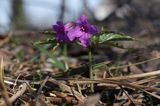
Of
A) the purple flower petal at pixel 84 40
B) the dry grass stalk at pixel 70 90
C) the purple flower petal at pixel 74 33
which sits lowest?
the dry grass stalk at pixel 70 90

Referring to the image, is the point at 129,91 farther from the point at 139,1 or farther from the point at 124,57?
the point at 139,1

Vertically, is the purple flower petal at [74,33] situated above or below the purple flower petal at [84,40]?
above

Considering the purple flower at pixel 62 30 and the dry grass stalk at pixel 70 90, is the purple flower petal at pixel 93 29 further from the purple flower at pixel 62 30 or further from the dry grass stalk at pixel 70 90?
the dry grass stalk at pixel 70 90

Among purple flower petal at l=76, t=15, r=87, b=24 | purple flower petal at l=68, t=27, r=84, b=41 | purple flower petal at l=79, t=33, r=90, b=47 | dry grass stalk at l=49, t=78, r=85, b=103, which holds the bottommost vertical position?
dry grass stalk at l=49, t=78, r=85, b=103

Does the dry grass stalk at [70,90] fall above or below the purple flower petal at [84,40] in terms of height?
below

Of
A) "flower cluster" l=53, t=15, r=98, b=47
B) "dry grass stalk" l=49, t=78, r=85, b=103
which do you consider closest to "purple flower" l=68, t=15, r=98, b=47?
"flower cluster" l=53, t=15, r=98, b=47

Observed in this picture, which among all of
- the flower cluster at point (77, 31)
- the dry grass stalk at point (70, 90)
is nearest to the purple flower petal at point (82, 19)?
the flower cluster at point (77, 31)

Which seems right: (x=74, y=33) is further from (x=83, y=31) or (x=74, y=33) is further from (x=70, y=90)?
(x=70, y=90)

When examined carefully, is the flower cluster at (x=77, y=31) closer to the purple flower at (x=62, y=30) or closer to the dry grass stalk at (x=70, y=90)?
the purple flower at (x=62, y=30)

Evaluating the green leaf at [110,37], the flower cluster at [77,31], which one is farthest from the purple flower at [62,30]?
the green leaf at [110,37]

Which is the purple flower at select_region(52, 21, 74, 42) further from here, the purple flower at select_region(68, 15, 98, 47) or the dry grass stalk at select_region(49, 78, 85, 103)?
the dry grass stalk at select_region(49, 78, 85, 103)
